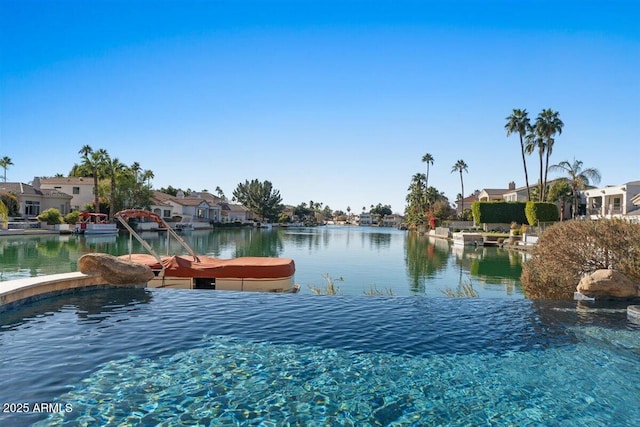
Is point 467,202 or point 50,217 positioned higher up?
point 467,202

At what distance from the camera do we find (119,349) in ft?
28.0

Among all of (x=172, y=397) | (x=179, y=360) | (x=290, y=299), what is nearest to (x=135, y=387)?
(x=172, y=397)

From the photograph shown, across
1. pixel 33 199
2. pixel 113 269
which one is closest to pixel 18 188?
pixel 33 199

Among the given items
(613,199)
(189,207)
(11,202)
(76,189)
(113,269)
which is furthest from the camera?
(189,207)

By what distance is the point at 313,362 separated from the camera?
26.9 feet

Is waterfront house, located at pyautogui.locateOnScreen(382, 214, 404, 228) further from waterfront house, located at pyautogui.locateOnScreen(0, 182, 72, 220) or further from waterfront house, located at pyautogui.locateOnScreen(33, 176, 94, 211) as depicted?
waterfront house, located at pyautogui.locateOnScreen(0, 182, 72, 220)

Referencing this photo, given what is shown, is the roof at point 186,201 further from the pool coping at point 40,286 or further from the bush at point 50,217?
the pool coping at point 40,286

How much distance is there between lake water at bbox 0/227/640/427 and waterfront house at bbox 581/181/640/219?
142ft

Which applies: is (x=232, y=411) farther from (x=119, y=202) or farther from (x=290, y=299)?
(x=119, y=202)

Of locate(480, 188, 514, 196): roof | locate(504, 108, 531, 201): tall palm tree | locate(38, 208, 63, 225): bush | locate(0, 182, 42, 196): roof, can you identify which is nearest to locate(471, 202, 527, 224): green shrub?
locate(504, 108, 531, 201): tall palm tree

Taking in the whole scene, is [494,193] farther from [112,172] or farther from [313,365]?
[313,365]

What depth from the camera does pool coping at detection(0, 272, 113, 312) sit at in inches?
438

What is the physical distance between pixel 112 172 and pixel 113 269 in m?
57.4

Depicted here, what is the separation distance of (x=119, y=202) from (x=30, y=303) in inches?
2402
